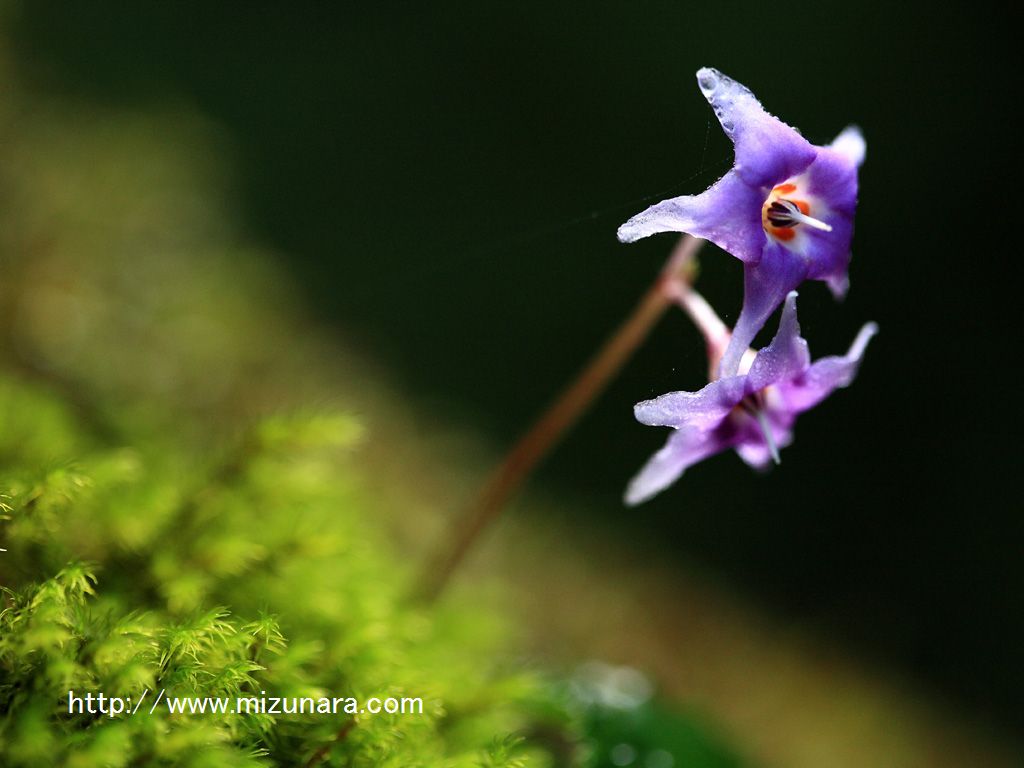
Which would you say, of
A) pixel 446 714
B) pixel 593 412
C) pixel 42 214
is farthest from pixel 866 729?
pixel 42 214

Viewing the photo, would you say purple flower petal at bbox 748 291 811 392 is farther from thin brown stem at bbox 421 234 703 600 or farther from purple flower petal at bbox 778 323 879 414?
thin brown stem at bbox 421 234 703 600

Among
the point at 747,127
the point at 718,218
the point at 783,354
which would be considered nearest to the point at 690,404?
the point at 783,354

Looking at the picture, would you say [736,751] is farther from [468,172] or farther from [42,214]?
[468,172]

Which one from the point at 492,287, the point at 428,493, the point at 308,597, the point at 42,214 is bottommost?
the point at 308,597

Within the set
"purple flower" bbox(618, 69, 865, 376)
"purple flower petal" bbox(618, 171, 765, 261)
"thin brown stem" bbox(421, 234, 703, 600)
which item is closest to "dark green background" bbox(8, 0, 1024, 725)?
"thin brown stem" bbox(421, 234, 703, 600)

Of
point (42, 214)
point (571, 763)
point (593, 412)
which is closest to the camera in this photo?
point (571, 763)

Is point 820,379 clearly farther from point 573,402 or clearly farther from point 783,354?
point 573,402

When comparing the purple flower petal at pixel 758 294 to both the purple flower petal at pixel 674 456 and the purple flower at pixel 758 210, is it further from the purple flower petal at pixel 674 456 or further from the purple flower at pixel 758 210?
the purple flower petal at pixel 674 456
